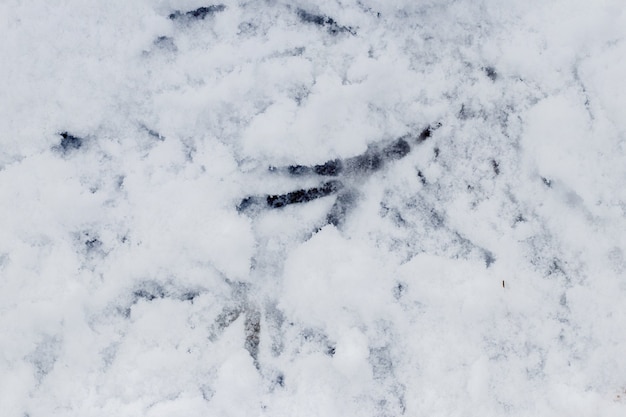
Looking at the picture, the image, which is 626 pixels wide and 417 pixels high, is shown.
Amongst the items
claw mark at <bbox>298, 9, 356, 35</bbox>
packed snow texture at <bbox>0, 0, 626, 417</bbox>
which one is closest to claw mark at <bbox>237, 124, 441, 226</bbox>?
packed snow texture at <bbox>0, 0, 626, 417</bbox>

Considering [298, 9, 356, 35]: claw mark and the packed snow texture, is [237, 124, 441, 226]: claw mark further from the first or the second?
[298, 9, 356, 35]: claw mark

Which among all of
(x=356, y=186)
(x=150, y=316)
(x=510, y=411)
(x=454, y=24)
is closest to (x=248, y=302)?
(x=150, y=316)

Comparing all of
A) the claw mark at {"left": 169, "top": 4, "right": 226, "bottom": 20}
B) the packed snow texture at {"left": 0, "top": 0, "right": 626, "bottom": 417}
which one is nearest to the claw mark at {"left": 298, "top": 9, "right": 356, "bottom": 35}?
the packed snow texture at {"left": 0, "top": 0, "right": 626, "bottom": 417}

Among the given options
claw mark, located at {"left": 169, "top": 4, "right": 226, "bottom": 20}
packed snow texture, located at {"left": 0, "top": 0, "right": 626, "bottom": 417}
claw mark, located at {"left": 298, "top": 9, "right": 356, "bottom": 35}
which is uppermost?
claw mark, located at {"left": 298, "top": 9, "right": 356, "bottom": 35}

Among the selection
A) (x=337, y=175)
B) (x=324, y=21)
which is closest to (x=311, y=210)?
(x=337, y=175)

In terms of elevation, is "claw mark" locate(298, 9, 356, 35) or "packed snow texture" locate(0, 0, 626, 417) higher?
"claw mark" locate(298, 9, 356, 35)

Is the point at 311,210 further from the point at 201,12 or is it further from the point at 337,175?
the point at 201,12

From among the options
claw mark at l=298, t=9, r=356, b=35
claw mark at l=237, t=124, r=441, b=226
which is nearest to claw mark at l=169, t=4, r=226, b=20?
claw mark at l=298, t=9, r=356, b=35

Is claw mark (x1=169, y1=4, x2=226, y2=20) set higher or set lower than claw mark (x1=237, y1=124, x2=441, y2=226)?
higher

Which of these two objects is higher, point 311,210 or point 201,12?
point 201,12

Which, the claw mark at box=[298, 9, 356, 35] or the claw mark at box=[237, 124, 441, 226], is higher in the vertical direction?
the claw mark at box=[298, 9, 356, 35]
